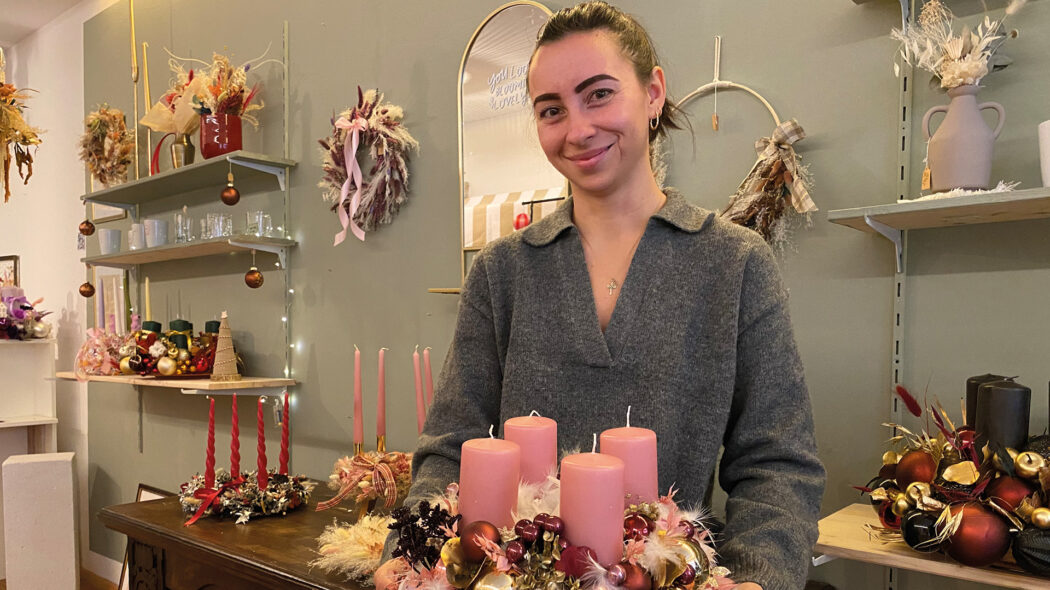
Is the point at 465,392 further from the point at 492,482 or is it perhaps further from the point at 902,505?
the point at 902,505

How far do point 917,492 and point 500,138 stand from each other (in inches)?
53.5

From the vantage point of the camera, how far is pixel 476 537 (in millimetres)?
605

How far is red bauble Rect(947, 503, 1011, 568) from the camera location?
3.38ft

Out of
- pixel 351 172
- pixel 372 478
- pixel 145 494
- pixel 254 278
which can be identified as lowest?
pixel 145 494

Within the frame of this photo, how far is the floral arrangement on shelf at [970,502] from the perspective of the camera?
3.37 feet

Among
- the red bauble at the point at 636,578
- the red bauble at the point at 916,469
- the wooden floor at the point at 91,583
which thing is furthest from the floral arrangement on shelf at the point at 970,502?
the wooden floor at the point at 91,583

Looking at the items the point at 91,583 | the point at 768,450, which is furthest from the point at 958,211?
the point at 91,583

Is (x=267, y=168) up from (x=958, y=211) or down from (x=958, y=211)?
up

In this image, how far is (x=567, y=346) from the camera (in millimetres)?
976

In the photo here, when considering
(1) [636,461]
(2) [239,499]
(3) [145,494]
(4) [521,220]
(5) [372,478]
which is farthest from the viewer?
(3) [145,494]

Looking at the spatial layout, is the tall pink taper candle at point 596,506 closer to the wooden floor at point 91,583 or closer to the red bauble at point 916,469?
the red bauble at point 916,469

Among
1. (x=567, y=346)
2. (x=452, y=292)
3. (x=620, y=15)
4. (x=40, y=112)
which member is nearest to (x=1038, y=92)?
(x=620, y=15)

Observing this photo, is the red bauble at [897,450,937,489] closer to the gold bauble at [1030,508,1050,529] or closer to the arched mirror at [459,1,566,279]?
the gold bauble at [1030,508,1050,529]

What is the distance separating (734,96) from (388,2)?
1287 millimetres
